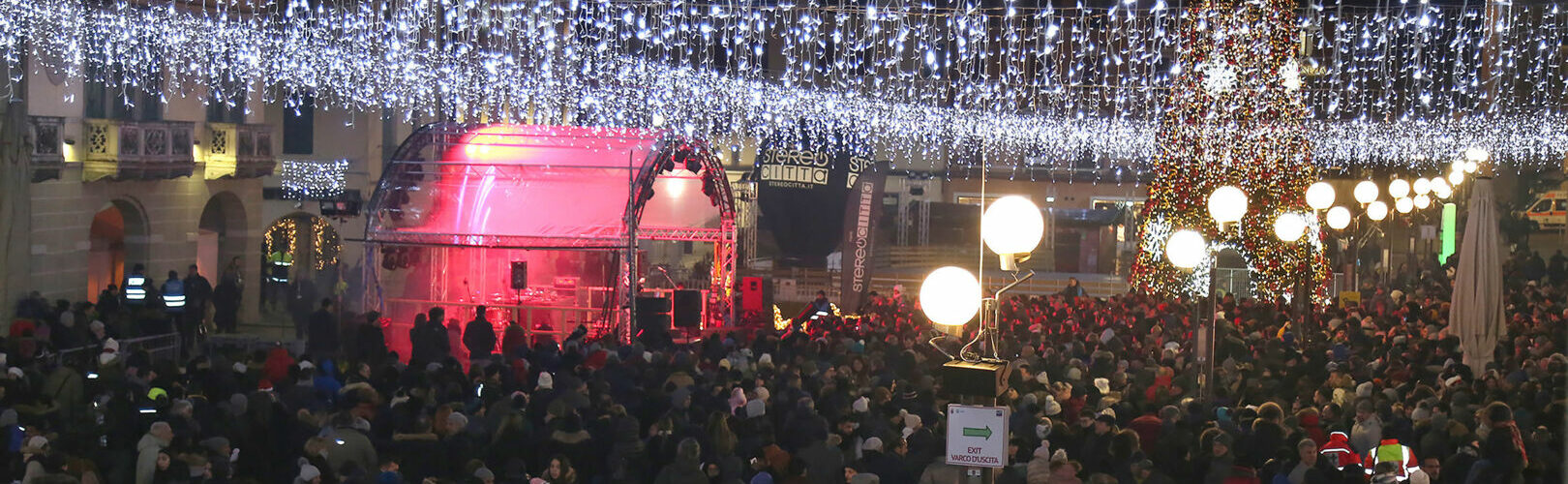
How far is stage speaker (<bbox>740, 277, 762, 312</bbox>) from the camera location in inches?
1079

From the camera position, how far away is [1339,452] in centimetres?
1030

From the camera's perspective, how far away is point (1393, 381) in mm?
13883

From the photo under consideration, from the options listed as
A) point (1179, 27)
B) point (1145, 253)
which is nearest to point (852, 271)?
point (1145, 253)

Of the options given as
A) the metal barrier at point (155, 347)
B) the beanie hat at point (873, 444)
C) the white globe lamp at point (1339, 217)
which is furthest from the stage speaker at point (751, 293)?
the beanie hat at point (873, 444)

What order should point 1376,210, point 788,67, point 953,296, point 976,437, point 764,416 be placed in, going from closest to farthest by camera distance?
point 976,437 → point 953,296 → point 764,416 → point 1376,210 → point 788,67

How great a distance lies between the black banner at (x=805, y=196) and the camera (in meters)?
31.6

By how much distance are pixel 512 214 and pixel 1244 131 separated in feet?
33.0

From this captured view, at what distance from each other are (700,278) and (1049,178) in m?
22.1

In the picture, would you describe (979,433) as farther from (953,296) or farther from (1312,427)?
(1312,427)

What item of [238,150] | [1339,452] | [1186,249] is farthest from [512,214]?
[1339,452]

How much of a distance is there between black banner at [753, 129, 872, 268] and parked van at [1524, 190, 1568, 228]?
67.7 feet

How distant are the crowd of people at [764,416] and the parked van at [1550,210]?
30.3 metres

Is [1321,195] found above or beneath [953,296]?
above

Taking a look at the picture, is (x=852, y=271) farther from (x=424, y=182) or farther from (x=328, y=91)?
(x=328, y=91)
